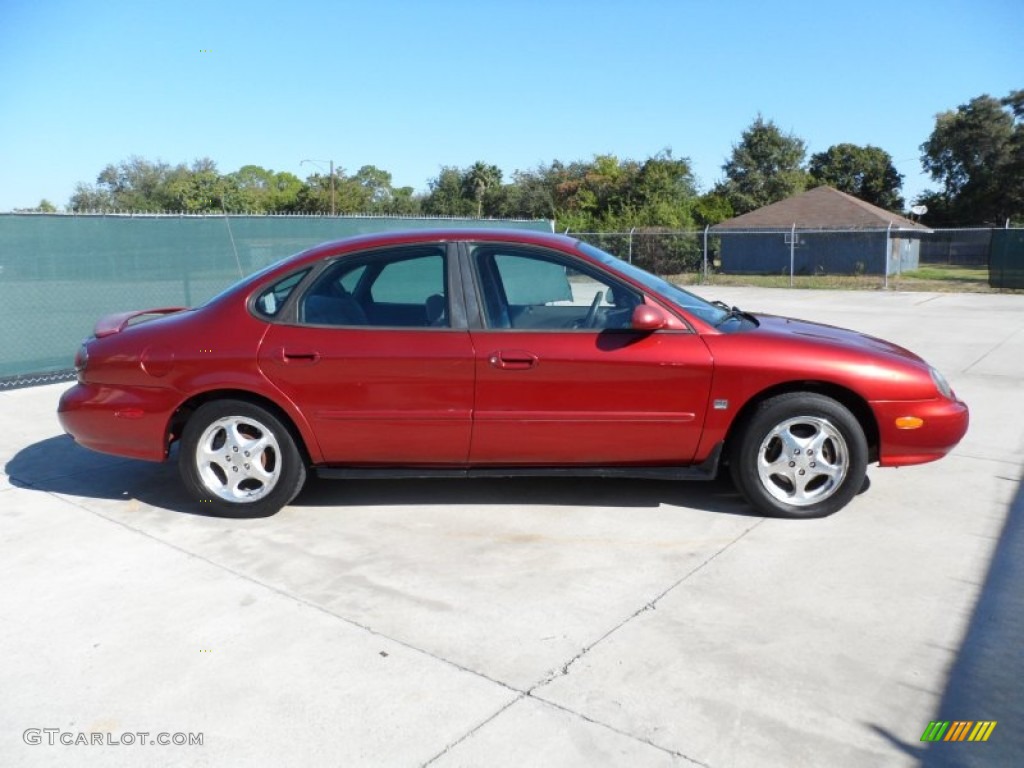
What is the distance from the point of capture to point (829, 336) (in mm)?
4770

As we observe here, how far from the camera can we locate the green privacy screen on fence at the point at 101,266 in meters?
8.83

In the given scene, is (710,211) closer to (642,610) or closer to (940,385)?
(940,385)

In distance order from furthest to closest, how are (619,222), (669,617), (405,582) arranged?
(619,222)
(405,582)
(669,617)

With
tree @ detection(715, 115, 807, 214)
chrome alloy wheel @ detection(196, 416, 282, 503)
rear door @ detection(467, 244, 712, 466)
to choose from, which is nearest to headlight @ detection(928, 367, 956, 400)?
rear door @ detection(467, 244, 712, 466)

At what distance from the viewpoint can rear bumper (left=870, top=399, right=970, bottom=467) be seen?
445 cm

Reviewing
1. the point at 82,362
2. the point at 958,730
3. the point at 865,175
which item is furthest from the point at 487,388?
the point at 865,175

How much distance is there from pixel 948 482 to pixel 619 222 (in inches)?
1077

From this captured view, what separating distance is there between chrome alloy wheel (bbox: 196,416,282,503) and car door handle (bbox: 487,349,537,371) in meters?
1.31

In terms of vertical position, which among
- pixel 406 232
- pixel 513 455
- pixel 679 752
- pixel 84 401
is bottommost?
pixel 679 752

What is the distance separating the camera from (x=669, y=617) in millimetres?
3459

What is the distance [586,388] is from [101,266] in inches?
289

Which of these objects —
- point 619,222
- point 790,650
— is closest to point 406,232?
point 790,650

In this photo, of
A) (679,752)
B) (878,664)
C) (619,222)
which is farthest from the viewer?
(619,222)

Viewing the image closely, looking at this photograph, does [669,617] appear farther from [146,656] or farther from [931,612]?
[146,656]
